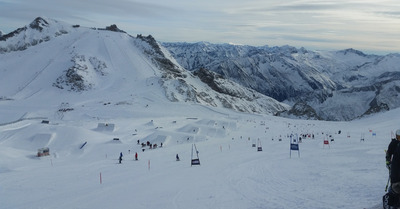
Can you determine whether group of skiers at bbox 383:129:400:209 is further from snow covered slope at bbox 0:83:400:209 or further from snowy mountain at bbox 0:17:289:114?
snowy mountain at bbox 0:17:289:114

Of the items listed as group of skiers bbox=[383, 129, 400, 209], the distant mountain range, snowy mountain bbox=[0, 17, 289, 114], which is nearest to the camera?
group of skiers bbox=[383, 129, 400, 209]

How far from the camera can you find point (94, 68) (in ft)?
458

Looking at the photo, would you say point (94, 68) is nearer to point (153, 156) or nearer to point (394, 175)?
point (153, 156)

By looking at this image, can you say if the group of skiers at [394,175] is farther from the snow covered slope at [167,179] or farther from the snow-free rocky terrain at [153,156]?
the snow-free rocky terrain at [153,156]

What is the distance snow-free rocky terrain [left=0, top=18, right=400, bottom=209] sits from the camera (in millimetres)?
16797

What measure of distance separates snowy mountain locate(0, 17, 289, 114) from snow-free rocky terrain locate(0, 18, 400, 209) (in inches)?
37.4

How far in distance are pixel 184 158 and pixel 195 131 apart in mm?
23439

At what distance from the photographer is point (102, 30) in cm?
19088

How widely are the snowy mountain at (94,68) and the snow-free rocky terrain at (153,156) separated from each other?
95cm

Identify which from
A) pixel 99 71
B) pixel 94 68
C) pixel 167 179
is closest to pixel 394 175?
pixel 167 179

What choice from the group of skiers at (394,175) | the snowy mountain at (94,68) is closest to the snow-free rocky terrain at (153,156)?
the snowy mountain at (94,68)

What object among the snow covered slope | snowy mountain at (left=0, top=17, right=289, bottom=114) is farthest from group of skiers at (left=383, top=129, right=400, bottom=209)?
snowy mountain at (left=0, top=17, right=289, bottom=114)

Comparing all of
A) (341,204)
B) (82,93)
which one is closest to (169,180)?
(341,204)

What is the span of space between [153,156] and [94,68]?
11142 cm
